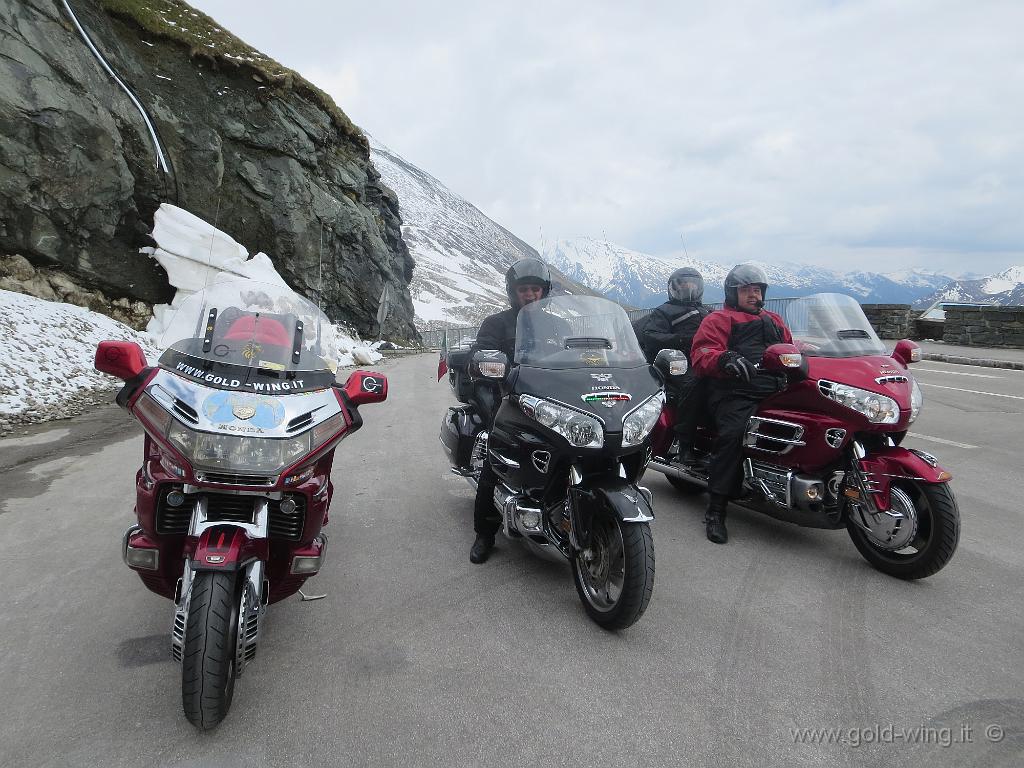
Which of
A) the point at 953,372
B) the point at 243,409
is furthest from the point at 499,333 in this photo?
the point at 953,372

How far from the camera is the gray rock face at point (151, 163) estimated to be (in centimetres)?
1280

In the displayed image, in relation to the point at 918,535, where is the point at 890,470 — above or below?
above

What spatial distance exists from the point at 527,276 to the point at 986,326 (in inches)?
710

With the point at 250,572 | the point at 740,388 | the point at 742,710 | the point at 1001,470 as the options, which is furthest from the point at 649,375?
the point at 1001,470

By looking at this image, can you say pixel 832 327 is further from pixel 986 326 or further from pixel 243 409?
pixel 986 326

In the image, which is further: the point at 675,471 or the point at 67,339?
the point at 67,339

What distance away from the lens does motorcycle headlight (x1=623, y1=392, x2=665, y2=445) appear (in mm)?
3168

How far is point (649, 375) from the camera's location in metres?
3.55

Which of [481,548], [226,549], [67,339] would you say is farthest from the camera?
[67,339]

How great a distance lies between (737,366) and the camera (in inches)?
163

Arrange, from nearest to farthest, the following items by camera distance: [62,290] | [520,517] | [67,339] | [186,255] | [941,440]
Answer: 1. [520,517]
2. [941,440]
3. [67,339]
4. [62,290]
5. [186,255]

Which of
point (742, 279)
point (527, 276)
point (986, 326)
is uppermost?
point (986, 326)

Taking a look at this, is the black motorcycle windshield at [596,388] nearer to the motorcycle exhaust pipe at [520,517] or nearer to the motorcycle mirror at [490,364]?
the motorcycle mirror at [490,364]

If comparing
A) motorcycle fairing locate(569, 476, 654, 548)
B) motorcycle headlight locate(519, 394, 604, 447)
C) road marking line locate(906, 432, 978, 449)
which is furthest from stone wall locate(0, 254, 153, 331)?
road marking line locate(906, 432, 978, 449)
